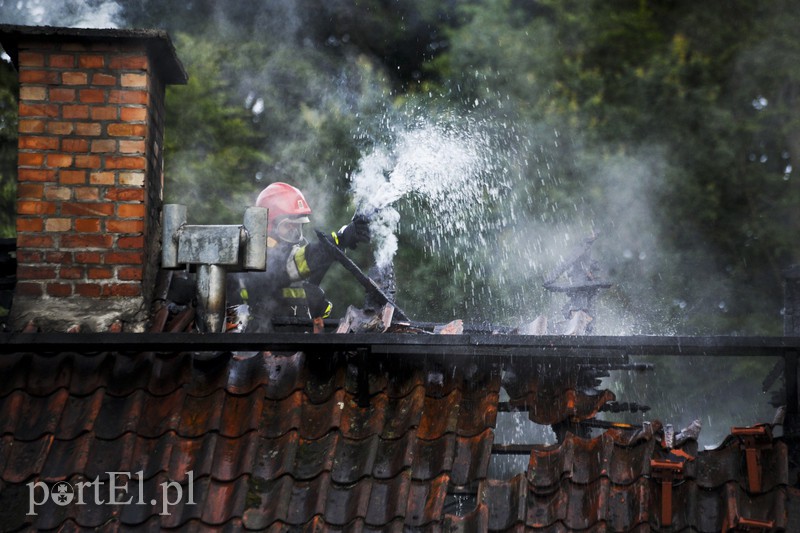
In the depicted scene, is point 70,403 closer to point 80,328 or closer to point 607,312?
point 80,328

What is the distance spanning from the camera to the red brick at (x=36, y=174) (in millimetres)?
5074

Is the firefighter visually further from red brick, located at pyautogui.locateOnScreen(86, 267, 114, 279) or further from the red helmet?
red brick, located at pyautogui.locateOnScreen(86, 267, 114, 279)

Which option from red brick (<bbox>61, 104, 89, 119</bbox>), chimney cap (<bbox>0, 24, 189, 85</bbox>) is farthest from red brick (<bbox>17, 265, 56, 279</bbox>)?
chimney cap (<bbox>0, 24, 189, 85</bbox>)

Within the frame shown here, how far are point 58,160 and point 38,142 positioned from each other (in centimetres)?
15

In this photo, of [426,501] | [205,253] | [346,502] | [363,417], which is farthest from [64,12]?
[426,501]

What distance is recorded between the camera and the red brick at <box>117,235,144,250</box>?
5016 millimetres

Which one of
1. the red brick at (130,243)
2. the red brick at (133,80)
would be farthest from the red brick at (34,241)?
the red brick at (133,80)

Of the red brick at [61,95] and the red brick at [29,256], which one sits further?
the red brick at [61,95]

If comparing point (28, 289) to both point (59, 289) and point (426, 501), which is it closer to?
point (59, 289)

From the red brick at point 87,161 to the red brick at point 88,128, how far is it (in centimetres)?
12

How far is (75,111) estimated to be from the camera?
5145mm

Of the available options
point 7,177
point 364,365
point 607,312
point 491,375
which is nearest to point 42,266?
point 364,365

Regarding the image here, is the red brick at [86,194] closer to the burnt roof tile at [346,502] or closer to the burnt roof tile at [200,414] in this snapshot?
the burnt roof tile at [200,414]

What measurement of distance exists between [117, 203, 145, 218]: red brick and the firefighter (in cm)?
164
